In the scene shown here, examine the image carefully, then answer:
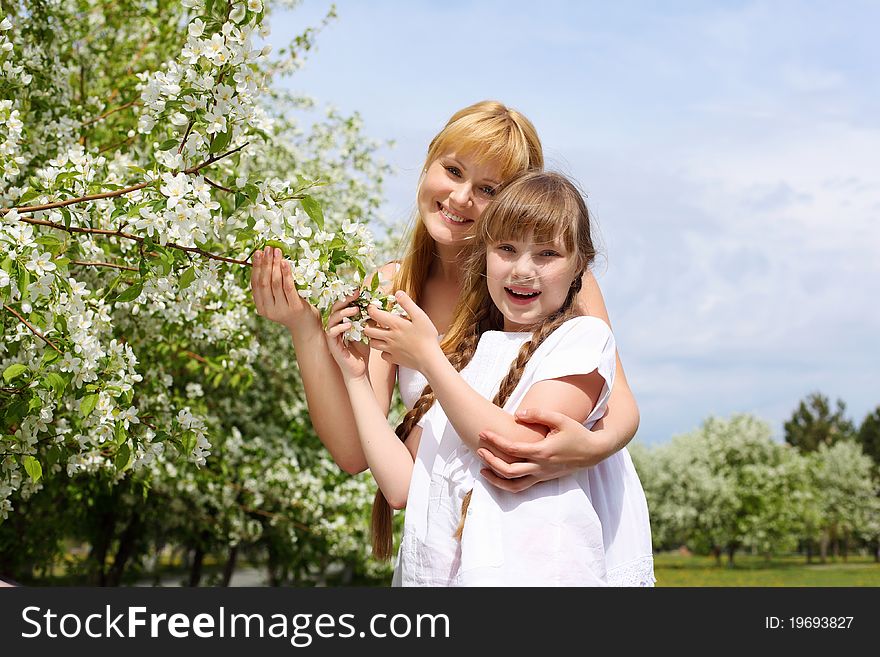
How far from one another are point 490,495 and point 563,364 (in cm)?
42

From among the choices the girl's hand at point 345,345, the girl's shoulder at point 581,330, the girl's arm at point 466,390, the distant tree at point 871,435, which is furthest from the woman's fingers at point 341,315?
the distant tree at point 871,435

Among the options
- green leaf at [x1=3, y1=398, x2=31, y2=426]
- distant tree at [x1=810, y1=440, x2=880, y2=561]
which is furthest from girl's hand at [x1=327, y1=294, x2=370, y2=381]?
distant tree at [x1=810, y1=440, x2=880, y2=561]

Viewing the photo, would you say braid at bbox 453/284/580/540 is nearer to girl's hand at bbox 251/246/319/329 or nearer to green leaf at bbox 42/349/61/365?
girl's hand at bbox 251/246/319/329

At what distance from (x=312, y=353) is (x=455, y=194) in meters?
0.80

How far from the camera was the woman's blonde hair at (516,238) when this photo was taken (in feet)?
8.91

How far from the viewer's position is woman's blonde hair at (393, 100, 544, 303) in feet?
10.6

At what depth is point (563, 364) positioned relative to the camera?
254cm

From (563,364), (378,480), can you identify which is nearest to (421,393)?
(378,480)

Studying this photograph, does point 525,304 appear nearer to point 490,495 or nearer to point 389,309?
point 389,309

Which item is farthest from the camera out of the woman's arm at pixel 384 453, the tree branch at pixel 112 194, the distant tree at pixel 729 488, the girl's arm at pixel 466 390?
the distant tree at pixel 729 488

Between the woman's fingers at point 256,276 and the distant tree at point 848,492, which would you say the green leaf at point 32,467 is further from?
the distant tree at point 848,492

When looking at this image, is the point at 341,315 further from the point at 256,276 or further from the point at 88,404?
the point at 88,404

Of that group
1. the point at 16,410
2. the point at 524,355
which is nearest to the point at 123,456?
the point at 16,410

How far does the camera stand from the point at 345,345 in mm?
2941
